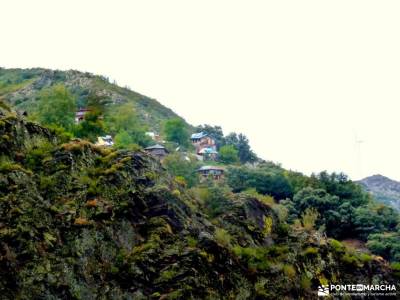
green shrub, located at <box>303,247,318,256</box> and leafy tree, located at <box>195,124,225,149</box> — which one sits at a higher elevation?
leafy tree, located at <box>195,124,225,149</box>

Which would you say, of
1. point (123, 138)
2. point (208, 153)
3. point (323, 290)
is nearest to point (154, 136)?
point (208, 153)

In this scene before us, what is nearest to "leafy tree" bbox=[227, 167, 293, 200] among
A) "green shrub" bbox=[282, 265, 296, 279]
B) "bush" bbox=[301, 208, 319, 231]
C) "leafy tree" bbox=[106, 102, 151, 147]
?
"bush" bbox=[301, 208, 319, 231]

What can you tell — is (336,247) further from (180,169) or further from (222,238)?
(180,169)

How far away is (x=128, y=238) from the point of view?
2707 inches

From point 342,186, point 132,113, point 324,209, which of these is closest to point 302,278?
point 324,209

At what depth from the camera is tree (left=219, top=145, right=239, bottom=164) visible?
158500mm

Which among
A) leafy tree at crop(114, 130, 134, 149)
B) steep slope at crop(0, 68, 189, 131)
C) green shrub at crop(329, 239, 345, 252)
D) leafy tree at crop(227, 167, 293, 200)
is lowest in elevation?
green shrub at crop(329, 239, 345, 252)

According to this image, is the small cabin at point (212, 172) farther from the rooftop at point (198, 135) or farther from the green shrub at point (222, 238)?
the green shrub at point (222, 238)

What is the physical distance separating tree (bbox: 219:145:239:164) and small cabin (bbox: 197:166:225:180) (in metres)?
24.3

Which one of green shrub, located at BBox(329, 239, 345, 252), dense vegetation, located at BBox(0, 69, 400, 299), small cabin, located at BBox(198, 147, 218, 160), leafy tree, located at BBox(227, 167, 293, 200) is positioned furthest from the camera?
small cabin, located at BBox(198, 147, 218, 160)

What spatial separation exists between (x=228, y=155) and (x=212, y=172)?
27.3m

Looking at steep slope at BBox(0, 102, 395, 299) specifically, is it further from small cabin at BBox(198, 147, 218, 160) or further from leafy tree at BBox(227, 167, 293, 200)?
small cabin at BBox(198, 147, 218, 160)

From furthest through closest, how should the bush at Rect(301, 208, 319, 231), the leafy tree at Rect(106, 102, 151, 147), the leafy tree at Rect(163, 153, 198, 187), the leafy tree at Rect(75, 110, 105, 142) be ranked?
the leafy tree at Rect(106, 102, 151, 147) → the leafy tree at Rect(163, 153, 198, 187) → the leafy tree at Rect(75, 110, 105, 142) → the bush at Rect(301, 208, 319, 231)

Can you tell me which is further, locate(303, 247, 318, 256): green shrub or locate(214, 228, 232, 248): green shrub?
locate(303, 247, 318, 256): green shrub
